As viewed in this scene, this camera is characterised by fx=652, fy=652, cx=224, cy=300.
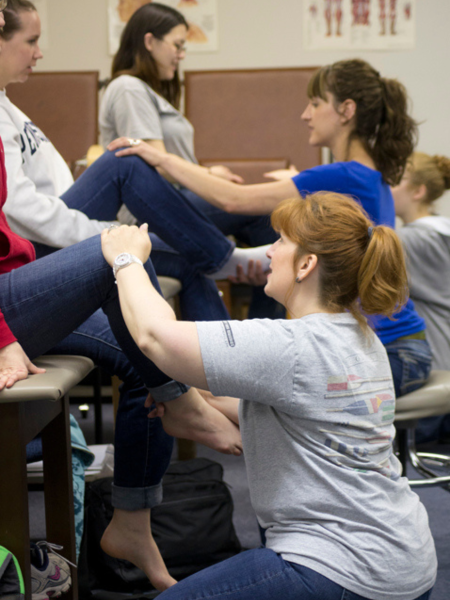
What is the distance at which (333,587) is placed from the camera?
2.74 ft

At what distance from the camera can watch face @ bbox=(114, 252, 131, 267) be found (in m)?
0.96

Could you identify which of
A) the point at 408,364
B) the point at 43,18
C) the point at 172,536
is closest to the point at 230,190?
the point at 408,364

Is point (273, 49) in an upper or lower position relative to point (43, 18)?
lower

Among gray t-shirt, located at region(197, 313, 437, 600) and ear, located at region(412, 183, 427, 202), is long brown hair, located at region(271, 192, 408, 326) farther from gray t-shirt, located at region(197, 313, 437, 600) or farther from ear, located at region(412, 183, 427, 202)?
ear, located at region(412, 183, 427, 202)

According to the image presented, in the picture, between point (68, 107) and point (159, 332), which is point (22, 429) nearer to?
point (159, 332)

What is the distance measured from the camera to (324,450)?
2.89ft

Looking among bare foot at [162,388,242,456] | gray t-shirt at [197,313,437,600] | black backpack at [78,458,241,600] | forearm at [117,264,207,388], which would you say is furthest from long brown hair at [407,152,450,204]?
forearm at [117,264,207,388]

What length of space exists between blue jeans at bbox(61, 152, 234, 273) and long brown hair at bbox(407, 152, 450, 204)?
872 millimetres

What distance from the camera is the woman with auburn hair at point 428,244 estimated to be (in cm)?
209

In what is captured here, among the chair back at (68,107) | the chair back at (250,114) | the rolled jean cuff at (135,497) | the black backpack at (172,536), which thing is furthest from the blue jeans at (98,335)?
the chair back at (68,107)

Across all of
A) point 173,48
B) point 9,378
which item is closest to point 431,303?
point 173,48

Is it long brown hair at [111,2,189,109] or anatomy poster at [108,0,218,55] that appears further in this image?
anatomy poster at [108,0,218,55]

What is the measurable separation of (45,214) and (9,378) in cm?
70

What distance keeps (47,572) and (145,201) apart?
0.91 meters
